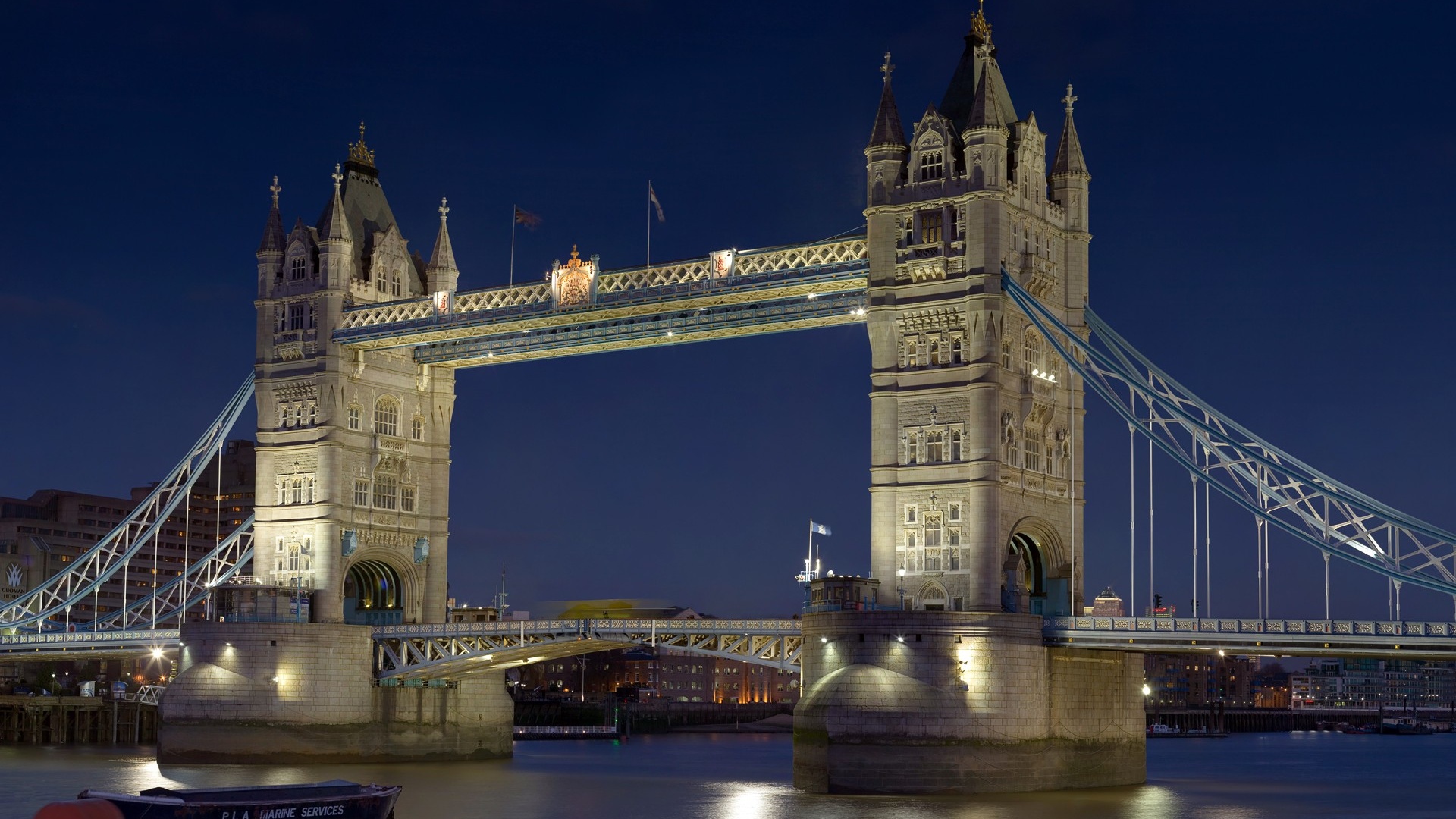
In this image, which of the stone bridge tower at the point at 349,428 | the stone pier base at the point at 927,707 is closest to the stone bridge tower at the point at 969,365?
the stone pier base at the point at 927,707

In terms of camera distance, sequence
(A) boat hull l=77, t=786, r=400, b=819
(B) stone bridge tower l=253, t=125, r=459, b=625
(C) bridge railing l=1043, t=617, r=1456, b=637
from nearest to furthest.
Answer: (A) boat hull l=77, t=786, r=400, b=819 → (C) bridge railing l=1043, t=617, r=1456, b=637 → (B) stone bridge tower l=253, t=125, r=459, b=625

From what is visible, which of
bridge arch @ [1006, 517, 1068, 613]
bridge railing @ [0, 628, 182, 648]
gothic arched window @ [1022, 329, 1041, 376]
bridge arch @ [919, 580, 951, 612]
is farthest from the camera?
bridge railing @ [0, 628, 182, 648]

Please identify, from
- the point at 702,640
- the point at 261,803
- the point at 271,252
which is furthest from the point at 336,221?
the point at 261,803

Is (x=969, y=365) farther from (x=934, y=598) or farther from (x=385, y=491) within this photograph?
(x=385, y=491)

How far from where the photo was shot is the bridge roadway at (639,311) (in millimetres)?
71500

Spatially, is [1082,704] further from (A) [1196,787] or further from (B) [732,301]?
(B) [732,301]

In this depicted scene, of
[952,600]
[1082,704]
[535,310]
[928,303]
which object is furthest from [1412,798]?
[535,310]

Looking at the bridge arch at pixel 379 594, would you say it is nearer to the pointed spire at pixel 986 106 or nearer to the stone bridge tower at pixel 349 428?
the stone bridge tower at pixel 349 428

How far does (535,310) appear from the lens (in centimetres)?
7875

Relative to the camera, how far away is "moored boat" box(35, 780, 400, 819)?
4819cm

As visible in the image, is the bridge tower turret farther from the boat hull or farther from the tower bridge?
the boat hull

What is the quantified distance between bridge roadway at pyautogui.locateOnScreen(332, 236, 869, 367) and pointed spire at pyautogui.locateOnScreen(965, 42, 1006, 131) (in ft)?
19.5

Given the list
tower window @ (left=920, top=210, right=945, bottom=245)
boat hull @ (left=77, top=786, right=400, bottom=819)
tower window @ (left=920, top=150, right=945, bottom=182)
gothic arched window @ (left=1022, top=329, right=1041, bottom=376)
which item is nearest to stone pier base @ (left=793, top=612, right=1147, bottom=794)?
gothic arched window @ (left=1022, top=329, right=1041, bottom=376)

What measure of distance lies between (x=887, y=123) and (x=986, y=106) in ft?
13.1
